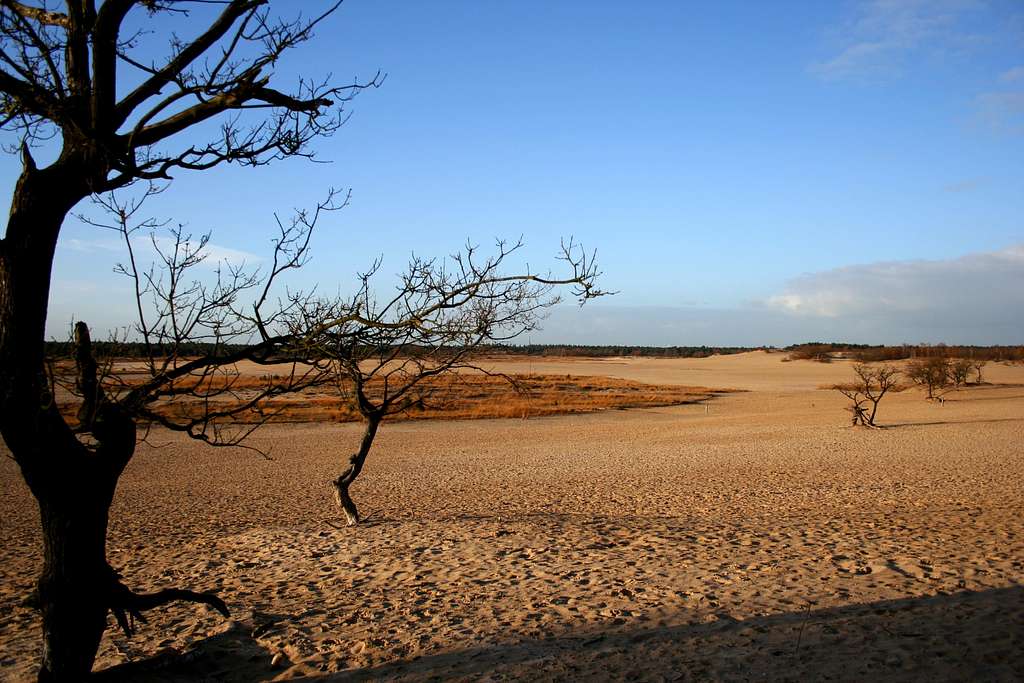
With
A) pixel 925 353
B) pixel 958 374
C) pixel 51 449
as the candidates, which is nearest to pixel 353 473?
pixel 51 449

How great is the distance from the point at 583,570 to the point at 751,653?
9.35 ft

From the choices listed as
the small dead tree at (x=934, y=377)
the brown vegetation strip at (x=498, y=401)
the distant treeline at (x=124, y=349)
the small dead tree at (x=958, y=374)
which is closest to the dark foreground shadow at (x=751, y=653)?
the distant treeline at (x=124, y=349)

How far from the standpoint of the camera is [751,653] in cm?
591

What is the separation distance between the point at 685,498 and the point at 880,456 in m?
7.70

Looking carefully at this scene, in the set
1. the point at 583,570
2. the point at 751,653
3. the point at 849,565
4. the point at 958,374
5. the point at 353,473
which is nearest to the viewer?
the point at 751,653

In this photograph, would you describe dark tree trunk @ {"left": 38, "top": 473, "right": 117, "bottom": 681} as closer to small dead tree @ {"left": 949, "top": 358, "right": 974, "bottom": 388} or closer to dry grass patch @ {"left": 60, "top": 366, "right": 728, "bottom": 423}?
dry grass patch @ {"left": 60, "top": 366, "right": 728, "bottom": 423}

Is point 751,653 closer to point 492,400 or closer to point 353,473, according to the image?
point 353,473

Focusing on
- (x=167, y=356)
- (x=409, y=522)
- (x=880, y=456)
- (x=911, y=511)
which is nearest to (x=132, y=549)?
(x=409, y=522)

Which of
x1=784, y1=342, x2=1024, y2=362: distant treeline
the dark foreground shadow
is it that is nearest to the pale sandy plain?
the dark foreground shadow

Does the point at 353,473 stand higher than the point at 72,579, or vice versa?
the point at 72,579

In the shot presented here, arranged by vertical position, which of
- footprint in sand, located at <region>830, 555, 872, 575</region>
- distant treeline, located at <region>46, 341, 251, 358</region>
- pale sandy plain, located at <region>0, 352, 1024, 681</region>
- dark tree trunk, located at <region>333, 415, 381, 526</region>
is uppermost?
distant treeline, located at <region>46, 341, 251, 358</region>

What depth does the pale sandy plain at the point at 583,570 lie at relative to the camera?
6.08 meters

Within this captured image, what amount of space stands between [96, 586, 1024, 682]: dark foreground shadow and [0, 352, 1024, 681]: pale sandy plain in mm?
24

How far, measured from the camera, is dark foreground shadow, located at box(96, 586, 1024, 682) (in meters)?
5.50
